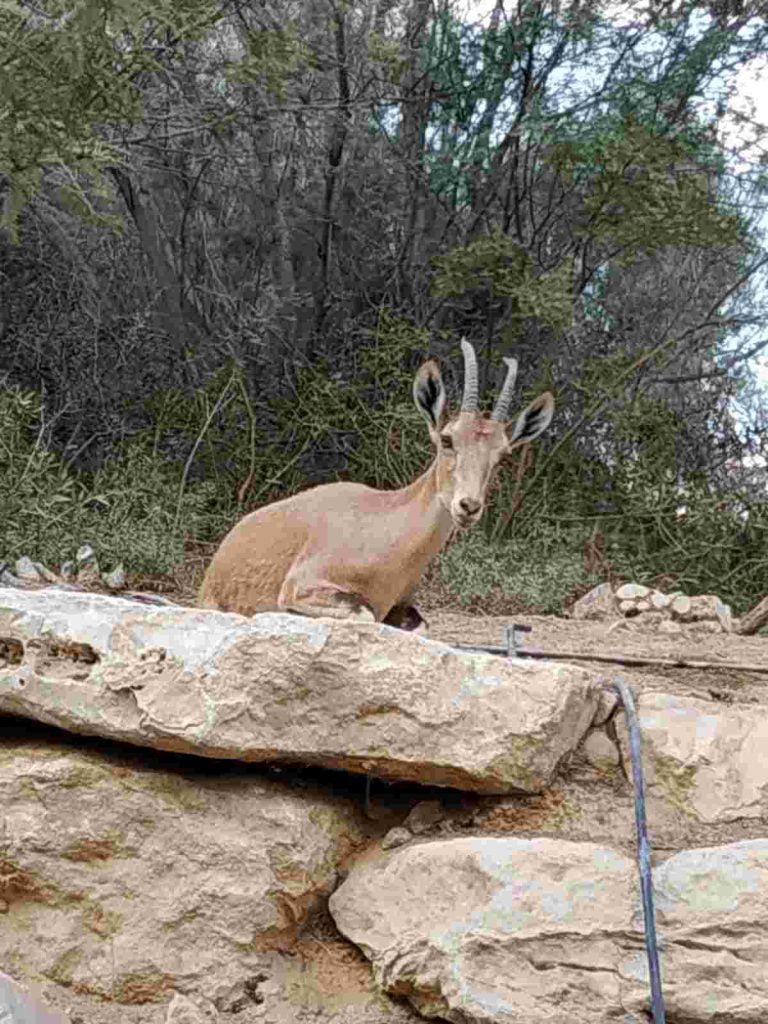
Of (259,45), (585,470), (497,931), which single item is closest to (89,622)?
(497,931)

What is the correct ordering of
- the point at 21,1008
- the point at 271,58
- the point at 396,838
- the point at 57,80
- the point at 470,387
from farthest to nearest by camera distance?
1. the point at 271,58
2. the point at 57,80
3. the point at 470,387
4. the point at 396,838
5. the point at 21,1008

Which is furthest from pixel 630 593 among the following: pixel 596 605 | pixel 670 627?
pixel 670 627

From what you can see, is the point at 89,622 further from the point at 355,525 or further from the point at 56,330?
the point at 56,330

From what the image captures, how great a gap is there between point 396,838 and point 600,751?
1.74 feet

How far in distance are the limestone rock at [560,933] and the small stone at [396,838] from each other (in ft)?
0.32

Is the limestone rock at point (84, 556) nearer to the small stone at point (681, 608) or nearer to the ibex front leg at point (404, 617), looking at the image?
the small stone at point (681, 608)

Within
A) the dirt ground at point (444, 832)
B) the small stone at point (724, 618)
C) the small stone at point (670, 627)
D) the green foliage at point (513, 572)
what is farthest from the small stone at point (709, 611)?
the dirt ground at point (444, 832)

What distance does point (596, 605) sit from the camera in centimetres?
602

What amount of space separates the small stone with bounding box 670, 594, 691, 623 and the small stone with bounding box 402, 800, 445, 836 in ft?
10.1

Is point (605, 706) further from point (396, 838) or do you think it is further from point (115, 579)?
point (115, 579)

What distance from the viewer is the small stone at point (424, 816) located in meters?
2.77

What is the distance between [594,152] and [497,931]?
6150 millimetres

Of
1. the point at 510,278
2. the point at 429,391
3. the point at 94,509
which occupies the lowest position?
the point at 94,509

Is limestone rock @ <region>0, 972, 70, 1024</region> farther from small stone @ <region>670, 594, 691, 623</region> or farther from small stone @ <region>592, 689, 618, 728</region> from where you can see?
small stone @ <region>670, 594, 691, 623</region>
